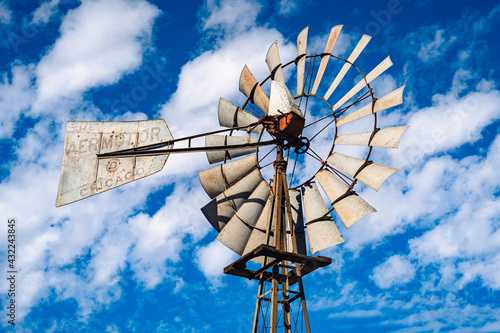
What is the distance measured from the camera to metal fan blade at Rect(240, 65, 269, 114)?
1092cm

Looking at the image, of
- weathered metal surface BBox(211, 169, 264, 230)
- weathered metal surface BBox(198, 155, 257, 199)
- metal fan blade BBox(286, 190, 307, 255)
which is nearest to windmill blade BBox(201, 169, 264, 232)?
weathered metal surface BBox(211, 169, 264, 230)

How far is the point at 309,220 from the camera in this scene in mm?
9711

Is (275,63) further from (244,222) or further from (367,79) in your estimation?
(244,222)

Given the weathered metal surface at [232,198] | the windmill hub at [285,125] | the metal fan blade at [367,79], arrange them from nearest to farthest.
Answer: the windmill hub at [285,125]
the metal fan blade at [367,79]
the weathered metal surface at [232,198]

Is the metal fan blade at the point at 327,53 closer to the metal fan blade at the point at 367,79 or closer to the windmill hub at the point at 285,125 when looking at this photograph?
the metal fan blade at the point at 367,79

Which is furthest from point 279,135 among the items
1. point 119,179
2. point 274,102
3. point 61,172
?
point 61,172

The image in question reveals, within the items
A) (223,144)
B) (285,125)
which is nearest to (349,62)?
(285,125)

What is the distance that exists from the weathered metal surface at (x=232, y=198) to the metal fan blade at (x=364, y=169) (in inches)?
69.3

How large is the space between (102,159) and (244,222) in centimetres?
317

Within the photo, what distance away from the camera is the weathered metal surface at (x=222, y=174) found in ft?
34.8

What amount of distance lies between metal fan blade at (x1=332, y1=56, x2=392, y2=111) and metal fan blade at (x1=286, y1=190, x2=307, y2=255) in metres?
2.08

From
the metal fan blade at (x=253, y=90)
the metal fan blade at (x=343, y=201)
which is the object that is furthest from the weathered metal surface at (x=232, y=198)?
the metal fan blade at (x=253, y=90)

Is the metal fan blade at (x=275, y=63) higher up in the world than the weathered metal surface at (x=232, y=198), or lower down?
higher up

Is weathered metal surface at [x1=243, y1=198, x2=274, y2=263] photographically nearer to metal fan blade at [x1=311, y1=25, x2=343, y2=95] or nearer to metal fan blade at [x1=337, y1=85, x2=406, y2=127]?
metal fan blade at [x1=337, y1=85, x2=406, y2=127]
